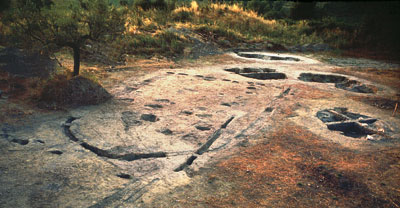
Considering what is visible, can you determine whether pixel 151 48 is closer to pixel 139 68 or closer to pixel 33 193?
pixel 139 68

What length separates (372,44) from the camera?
1429 centimetres

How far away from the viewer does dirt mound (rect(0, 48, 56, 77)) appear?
217 inches

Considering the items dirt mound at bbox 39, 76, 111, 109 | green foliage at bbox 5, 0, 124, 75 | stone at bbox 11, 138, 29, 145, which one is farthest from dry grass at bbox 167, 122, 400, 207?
green foliage at bbox 5, 0, 124, 75

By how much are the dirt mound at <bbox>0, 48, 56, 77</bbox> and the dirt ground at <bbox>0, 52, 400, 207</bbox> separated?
133 cm

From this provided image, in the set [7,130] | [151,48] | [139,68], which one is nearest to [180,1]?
[151,48]

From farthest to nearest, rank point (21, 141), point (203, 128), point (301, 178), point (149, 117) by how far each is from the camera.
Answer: point (149, 117) < point (203, 128) < point (21, 141) < point (301, 178)

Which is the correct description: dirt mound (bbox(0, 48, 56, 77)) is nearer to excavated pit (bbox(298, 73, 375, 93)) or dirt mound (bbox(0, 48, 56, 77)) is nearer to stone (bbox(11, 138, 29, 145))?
stone (bbox(11, 138, 29, 145))

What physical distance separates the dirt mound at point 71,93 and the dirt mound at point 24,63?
53.4 inches

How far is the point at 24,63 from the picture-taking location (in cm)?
581

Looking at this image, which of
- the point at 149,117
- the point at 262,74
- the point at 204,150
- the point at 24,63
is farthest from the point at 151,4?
the point at 204,150

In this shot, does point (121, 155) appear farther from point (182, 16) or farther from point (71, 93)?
point (182, 16)

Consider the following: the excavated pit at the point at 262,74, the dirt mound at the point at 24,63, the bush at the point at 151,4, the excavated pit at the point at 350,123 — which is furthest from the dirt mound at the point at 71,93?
the bush at the point at 151,4

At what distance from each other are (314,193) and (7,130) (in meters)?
3.34

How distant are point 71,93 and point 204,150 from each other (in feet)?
7.98
